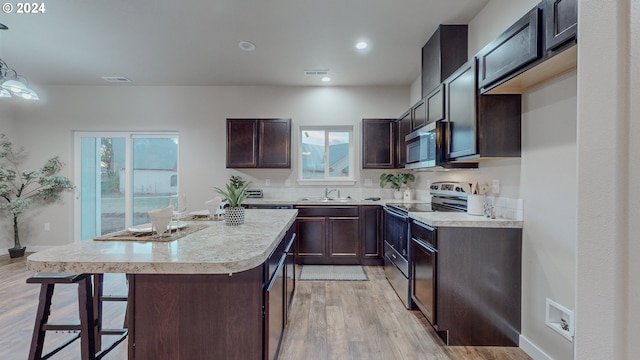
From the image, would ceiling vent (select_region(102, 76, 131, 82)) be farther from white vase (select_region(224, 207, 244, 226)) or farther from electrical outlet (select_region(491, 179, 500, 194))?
electrical outlet (select_region(491, 179, 500, 194))

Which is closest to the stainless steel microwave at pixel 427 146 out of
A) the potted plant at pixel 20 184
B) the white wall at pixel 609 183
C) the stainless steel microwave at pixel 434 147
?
the stainless steel microwave at pixel 434 147

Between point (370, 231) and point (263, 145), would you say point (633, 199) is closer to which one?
point (370, 231)

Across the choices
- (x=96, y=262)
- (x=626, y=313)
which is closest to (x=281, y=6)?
(x=96, y=262)

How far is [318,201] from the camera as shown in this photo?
158 inches

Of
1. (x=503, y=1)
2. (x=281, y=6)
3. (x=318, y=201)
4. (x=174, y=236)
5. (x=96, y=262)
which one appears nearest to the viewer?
(x=96, y=262)

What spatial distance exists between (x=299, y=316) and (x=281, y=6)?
283 centimetres

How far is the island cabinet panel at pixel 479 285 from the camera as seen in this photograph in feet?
6.54

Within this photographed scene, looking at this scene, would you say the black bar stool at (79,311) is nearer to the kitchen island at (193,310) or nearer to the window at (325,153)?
the kitchen island at (193,310)

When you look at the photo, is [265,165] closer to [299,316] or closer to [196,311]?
[299,316]

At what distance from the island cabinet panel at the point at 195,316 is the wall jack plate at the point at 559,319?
5.89ft

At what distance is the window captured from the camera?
464cm

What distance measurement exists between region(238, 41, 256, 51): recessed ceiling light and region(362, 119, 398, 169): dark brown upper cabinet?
192 centimetres

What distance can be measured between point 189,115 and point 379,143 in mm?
3223

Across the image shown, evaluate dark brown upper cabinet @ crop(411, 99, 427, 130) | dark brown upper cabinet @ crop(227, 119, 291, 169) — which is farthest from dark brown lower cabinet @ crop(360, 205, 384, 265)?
dark brown upper cabinet @ crop(227, 119, 291, 169)
